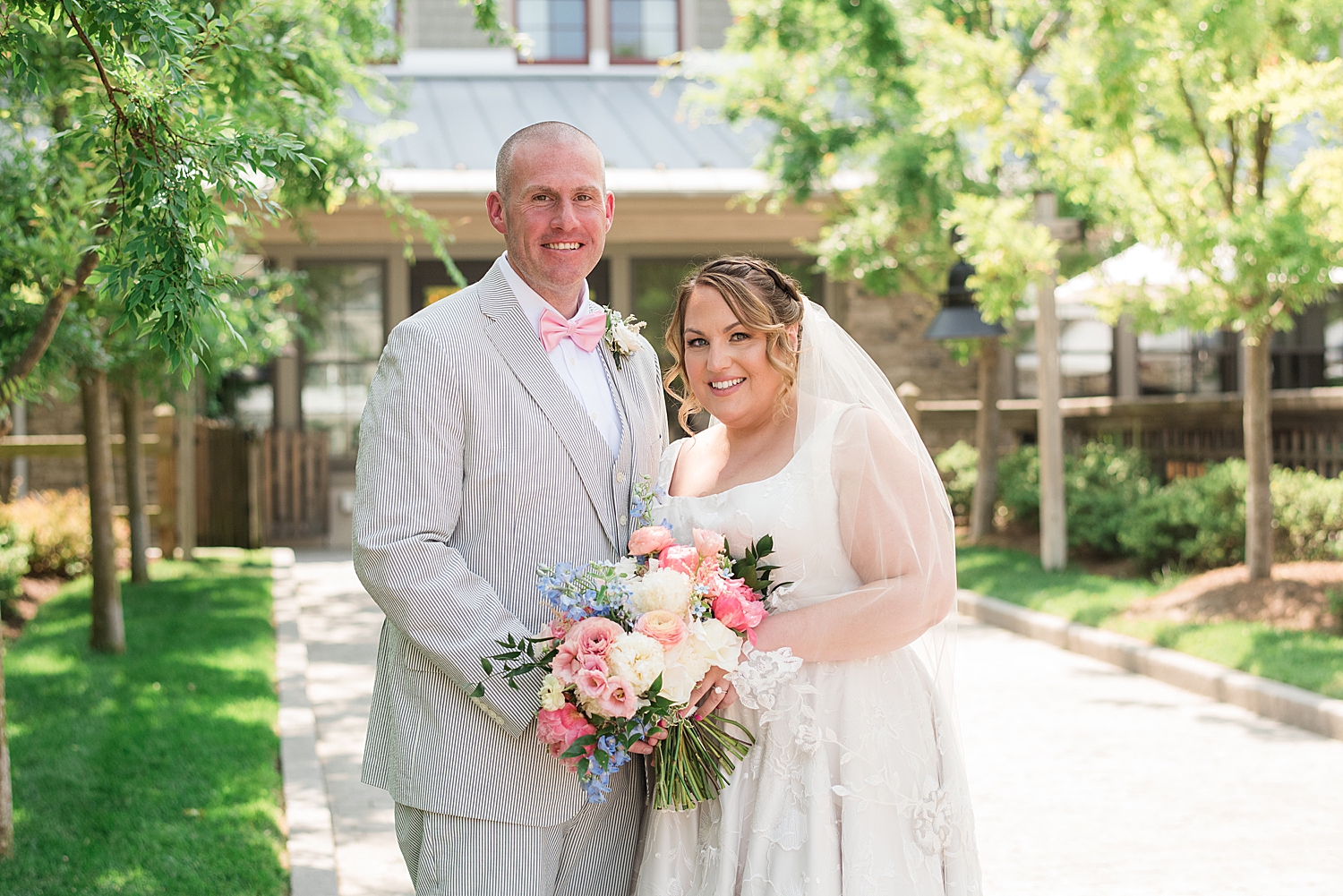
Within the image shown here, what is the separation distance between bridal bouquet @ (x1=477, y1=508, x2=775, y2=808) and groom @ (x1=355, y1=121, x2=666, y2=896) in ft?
0.39

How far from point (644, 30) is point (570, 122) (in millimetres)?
3075

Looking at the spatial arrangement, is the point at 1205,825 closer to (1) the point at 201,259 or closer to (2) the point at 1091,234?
(1) the point at 201,259

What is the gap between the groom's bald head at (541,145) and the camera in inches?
117

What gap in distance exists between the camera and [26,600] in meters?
10.4

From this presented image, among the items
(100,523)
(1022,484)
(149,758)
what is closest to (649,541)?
(149,758)

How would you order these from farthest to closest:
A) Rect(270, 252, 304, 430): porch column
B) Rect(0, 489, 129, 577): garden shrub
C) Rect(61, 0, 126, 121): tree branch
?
Rect(270, 252, 304, 430): porch column → Rect(0, 489, 129, 577): garden shrub → Rect(61, 0, 126, 121): tree branch

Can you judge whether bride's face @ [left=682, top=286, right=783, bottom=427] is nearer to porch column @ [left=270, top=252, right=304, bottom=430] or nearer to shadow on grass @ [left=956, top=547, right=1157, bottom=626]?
shadow on grass @ [left=956, top=547, right=1157, bottom=626]

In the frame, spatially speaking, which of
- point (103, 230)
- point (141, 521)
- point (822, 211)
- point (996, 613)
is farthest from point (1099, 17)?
point (141, 521)

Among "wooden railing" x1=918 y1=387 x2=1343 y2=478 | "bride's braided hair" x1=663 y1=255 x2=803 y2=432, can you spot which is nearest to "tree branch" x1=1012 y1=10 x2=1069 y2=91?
"wooden railing" x1=918 y1=387 x2=1343 y2=478

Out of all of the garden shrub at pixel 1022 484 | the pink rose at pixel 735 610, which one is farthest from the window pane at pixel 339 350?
the pink rose at pixel 735 610

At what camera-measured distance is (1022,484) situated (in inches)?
541

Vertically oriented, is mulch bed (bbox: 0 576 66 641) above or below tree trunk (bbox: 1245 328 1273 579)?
below

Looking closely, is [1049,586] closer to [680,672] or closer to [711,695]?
[711,695]

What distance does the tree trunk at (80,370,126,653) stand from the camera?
26.0 feet
